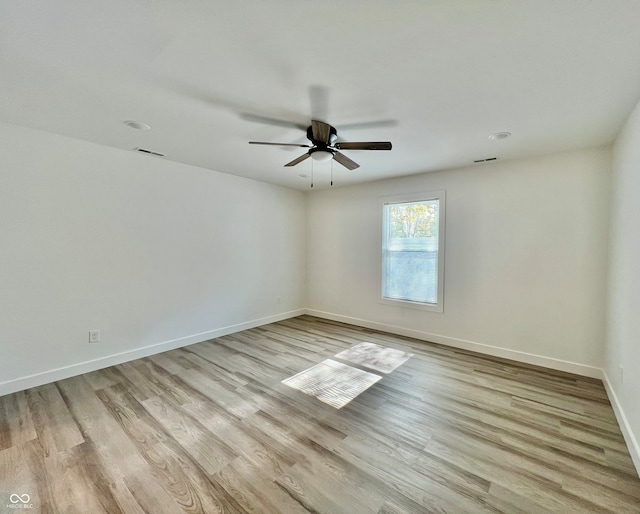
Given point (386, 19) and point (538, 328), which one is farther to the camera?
point (538, 328)

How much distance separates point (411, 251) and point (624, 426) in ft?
9.14

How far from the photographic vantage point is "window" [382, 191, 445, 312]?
13.2 ft

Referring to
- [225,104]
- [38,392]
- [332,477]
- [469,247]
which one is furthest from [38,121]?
[469,247]

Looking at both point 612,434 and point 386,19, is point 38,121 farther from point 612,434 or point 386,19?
point 612,434

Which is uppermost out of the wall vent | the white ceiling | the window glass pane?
the wall vent

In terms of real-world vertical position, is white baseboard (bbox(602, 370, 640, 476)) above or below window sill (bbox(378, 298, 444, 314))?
below

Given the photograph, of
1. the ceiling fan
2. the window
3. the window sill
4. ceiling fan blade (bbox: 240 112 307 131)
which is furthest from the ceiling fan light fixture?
the window sill

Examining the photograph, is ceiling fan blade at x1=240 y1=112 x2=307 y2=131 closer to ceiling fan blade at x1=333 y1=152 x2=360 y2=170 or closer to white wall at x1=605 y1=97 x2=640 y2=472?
ceiling fan blade at x1=333 y1=152 x2=360 y2=170

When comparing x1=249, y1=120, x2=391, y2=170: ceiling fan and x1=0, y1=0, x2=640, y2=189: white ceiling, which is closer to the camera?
x1=0, y1=0, x2=640, y2=189: white ceiling

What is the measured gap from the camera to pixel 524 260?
3.33m

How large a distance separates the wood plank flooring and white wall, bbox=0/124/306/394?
500 millimetres


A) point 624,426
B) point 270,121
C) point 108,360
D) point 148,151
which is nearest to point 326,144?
point 270,121

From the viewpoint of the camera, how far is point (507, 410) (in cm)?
236

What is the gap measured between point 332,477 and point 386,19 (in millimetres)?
2565
